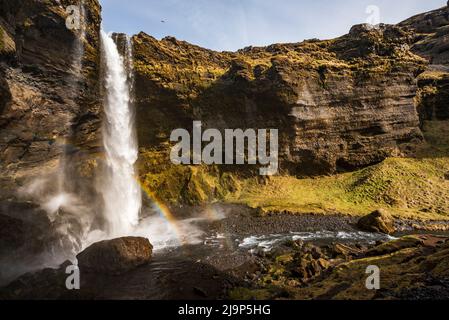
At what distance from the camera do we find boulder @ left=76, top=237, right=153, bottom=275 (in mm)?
22234

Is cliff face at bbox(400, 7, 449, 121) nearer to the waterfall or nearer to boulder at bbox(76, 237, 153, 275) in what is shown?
the waterfall

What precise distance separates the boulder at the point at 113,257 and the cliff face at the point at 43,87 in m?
10.3

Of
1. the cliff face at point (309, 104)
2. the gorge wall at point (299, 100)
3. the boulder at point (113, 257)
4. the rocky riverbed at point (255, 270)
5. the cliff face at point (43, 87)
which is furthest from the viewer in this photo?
the cliff face at point (309, 104)

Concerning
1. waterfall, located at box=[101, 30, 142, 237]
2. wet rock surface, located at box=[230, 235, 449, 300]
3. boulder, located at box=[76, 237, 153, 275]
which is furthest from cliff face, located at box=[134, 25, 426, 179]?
boulder, located at box=[76, 237, 153, 275]

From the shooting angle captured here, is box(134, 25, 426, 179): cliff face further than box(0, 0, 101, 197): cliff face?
Yes

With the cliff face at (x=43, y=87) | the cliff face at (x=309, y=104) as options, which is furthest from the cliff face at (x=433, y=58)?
the cliff face at (x=43, y=87)

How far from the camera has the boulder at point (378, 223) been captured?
106 ft

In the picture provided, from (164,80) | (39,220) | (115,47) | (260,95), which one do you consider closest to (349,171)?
(260,95)

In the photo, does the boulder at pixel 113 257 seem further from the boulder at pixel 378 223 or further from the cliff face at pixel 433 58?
the cliff face at pixel 433 58

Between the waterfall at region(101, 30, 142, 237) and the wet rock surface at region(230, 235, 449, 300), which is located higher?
the waterfall at region(101, 30, 142, 237)

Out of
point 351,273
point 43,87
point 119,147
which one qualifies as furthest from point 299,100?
point 43,87

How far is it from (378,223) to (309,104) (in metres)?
21.6

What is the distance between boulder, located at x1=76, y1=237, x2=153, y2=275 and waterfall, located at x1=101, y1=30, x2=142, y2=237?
1131 centimetres

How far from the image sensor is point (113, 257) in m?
22.5
